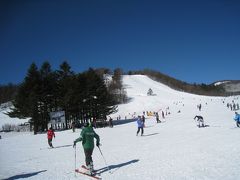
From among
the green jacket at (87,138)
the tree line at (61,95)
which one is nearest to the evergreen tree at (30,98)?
the tree line at (61,95)

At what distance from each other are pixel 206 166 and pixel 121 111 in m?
79.9

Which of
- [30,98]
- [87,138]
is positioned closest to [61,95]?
[30,98]

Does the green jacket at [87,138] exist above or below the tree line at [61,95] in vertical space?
below

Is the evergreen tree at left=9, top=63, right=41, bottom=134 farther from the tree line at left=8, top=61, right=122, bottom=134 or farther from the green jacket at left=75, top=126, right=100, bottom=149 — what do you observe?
the green jacket at left=75, top=126, right=100, bottom=149

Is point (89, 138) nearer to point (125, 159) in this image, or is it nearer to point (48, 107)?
point (125, 159)

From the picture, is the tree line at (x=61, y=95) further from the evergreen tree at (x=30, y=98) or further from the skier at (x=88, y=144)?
the skier at (x=88, y=144)

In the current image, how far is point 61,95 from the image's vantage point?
5169 cm

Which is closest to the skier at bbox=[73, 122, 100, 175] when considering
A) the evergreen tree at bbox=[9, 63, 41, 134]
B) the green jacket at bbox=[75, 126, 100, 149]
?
the green jacket at bbox=[75, 126, 100, 149]

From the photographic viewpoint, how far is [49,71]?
174 feet

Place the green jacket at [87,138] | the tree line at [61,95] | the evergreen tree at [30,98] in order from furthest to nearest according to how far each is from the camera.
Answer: the tree line at [61,95] < the evergreen tree at [30,98] < the green jacket at [87,138]

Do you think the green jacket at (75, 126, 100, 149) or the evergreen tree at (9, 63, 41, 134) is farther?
the evergreen tree at (9, 63, 41, 134)

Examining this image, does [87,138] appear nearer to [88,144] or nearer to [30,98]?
[88,144]

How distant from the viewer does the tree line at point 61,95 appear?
48.9 m

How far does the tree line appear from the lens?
48.9 meters
